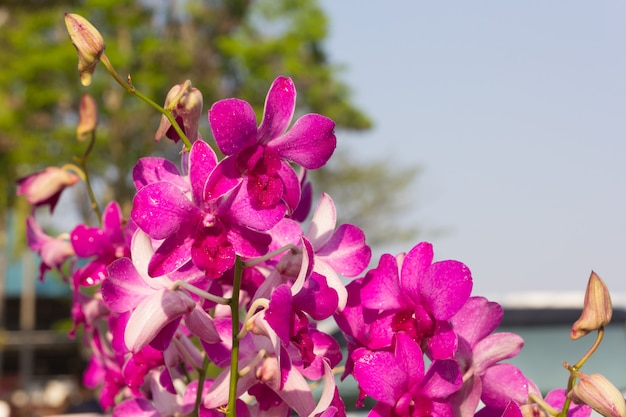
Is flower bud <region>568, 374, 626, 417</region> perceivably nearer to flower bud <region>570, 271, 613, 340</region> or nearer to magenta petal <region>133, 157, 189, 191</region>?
flower bud <region>570, 271, 613, 340</region>

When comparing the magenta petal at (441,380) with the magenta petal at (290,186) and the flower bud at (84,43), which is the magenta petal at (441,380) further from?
the flower bud at (84,43)

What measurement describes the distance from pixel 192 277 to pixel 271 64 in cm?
1516

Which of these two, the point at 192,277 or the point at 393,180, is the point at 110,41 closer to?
the point at 393,180

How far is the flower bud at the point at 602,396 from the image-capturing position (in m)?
0.85

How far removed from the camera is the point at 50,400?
1522 cm

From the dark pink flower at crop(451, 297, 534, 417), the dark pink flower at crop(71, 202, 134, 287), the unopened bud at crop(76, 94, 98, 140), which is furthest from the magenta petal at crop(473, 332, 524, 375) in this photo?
the unopened bud at crop(76, 94, 98, 140)

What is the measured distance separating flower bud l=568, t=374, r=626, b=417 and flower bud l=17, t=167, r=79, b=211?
84 centimetres

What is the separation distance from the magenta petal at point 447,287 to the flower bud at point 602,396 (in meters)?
0.14

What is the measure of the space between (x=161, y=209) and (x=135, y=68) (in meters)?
15.8

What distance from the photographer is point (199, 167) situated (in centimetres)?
88

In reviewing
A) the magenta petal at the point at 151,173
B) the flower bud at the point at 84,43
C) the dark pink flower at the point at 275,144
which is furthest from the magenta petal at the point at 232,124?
the flower bud at the point at 84,43

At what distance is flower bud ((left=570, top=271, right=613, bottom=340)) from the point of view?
88 centimetres

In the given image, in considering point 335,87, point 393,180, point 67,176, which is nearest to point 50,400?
point 335,87

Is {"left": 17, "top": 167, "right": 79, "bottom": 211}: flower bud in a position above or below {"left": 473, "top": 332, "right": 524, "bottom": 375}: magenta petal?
below
